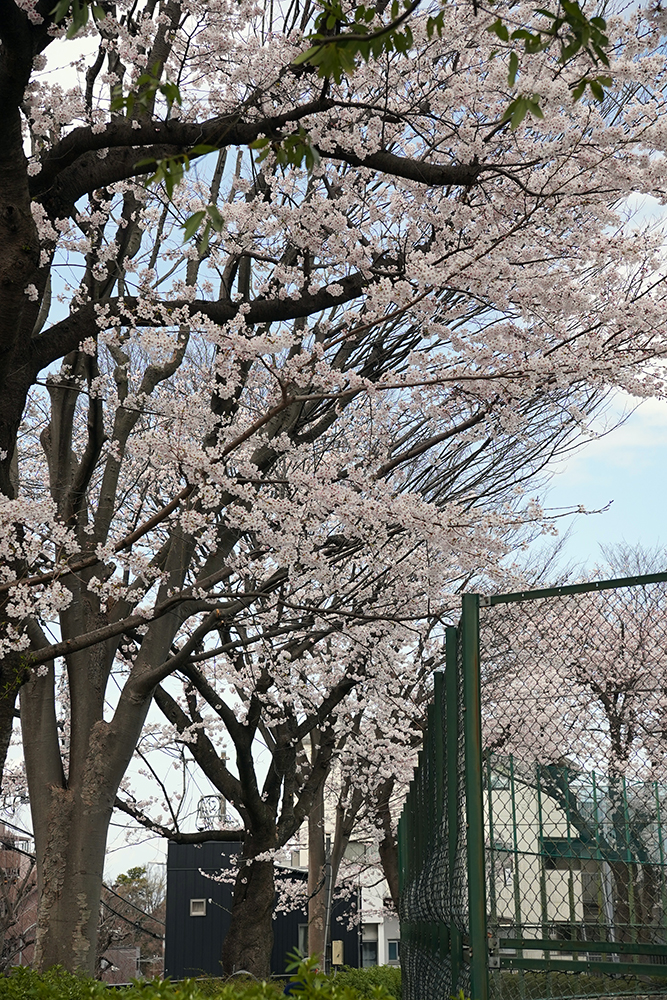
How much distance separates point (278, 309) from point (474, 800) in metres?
3.95

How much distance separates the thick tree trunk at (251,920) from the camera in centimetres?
1189

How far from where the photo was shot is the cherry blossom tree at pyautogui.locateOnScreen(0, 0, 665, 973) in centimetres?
548

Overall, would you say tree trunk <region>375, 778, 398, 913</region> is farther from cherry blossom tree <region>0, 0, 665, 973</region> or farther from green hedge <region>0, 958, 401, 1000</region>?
green hedge <region>0, 958, 401, 1000</region>

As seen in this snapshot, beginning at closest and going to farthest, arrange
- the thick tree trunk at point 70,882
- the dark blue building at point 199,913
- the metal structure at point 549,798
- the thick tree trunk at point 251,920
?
the metal structure at point 549,798, the thick tree trunk at point 70,882, the thick tree trunk at point 251,920, the dark blue building at point 199,913

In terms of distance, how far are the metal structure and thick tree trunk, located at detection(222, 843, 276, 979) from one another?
23.5 ft

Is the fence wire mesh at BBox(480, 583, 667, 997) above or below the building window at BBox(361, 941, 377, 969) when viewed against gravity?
above

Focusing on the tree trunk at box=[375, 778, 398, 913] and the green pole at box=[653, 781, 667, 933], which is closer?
the green pole at box=[653, 781, 667, 933]

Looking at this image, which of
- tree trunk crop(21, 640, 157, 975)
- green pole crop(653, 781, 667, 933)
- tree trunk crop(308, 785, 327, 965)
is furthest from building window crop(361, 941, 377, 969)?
green pole crop(653, 781, 667, 933)

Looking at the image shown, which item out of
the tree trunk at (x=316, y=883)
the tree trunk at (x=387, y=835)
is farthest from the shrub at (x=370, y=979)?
the tree trunk at (x=387, y=835)

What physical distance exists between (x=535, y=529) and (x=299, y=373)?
4113 mm

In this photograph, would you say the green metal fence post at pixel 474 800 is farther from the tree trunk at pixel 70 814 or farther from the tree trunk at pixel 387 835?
the tree trunk at pixel 387 835

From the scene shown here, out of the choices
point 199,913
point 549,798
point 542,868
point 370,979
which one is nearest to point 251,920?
point 370,979

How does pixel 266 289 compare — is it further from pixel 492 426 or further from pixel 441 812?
pixel 441 812

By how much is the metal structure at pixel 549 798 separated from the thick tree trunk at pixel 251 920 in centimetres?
717
